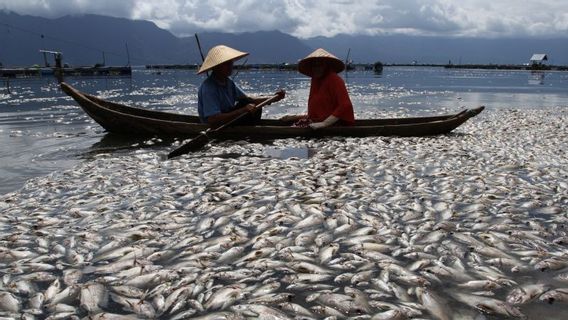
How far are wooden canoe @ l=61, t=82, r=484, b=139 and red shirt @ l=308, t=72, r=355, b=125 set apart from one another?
1.44 ft

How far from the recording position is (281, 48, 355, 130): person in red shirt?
11852 mm

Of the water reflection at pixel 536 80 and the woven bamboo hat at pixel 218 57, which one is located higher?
the woven bamboo hat at pixel 218 57

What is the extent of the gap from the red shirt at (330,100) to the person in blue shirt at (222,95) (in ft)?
3.34

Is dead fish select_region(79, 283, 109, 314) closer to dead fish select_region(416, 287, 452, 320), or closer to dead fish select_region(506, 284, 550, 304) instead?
dead fish select_region(416, 287, 452, 320)

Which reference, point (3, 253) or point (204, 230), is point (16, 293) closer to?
point (3, 253)

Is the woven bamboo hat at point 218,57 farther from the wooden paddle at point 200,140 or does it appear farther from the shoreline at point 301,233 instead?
the shoreline at point 301,233

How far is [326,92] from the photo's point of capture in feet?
39.8

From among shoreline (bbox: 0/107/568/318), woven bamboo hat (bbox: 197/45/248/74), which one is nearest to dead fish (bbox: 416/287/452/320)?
shoreline (bbox: 0/107/568/318)

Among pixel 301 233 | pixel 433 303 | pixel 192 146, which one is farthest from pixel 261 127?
pixel 433 303

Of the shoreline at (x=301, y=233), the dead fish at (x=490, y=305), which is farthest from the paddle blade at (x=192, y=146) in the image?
the dead fish at (x=490, y=305)

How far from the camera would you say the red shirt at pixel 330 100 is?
11.8 meters

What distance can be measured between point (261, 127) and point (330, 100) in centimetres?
207

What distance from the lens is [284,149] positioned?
11812 mm

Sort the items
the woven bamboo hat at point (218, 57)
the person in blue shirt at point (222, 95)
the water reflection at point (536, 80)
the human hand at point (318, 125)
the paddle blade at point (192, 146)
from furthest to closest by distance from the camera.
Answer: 1. the water reflection at point (536, 80)
2. the human hand at point (318, 125)
3. the person in blue shirt at point (222, 95)
4. the woven bamboo hat at point (218, 57)
5. the paddle blade at point (192, 146)
